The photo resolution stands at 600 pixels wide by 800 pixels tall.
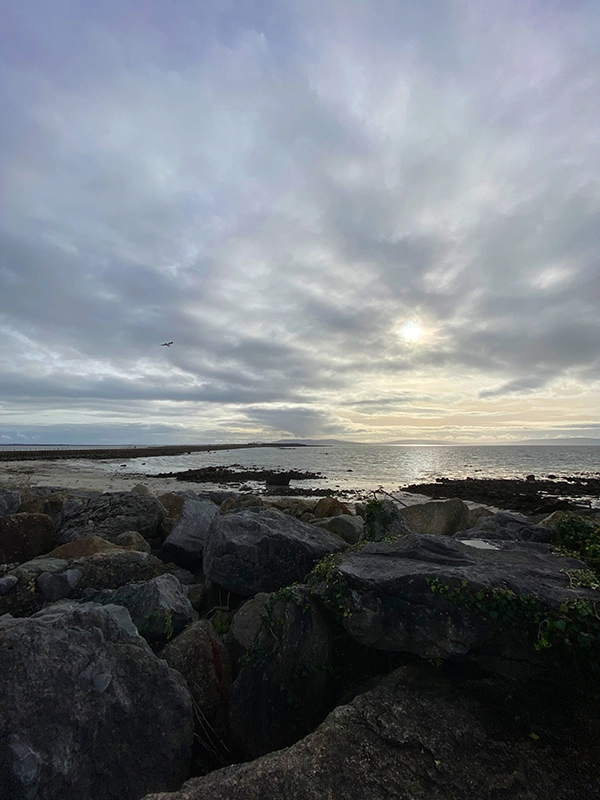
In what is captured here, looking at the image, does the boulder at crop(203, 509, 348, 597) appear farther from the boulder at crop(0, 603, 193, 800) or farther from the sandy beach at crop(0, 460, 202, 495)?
the sandy beach at crop(0, 460, 202, 495)

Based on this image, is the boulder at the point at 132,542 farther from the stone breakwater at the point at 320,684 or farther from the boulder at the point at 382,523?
the boulder at the point at 382,523

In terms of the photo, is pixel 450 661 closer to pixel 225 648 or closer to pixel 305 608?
pixel 305 608

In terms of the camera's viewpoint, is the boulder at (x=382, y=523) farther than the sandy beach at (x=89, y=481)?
No

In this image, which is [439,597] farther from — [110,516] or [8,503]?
[8,503]

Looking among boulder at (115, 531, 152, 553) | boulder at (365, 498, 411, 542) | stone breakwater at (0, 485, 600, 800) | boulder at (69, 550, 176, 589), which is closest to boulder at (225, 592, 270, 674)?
stone breakwater at (0, 485, 600, 800)

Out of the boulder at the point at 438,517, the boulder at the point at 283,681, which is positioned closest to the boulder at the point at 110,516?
the boulder at the point at 283,681

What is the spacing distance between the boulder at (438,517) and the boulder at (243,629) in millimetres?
6557

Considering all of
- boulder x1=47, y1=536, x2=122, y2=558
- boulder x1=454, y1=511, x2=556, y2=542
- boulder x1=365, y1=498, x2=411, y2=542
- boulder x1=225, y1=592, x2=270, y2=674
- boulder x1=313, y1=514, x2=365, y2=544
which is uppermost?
boulder x1=365, y1=498, x2=411, y2=542

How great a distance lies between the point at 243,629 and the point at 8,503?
8177 millimetres

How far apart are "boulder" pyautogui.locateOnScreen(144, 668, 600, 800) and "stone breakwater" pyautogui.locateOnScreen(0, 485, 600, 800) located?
1cm

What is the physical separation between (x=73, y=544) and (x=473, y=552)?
257 inches

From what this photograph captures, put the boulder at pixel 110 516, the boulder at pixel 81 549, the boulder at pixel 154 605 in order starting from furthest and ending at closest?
the boulder at pixel 110 516 < the boulder at pixel 81 549 < the boulder at pixel 154 605

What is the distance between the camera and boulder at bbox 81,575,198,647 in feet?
16.2

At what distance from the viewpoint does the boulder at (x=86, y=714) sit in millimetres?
2914
